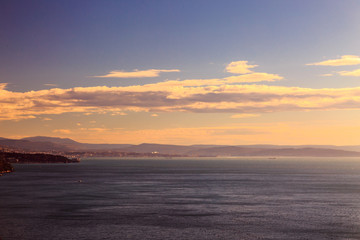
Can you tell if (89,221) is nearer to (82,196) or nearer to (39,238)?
(39,238)

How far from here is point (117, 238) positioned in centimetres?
7000

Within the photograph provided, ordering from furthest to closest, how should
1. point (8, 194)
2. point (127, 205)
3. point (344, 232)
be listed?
point (8, 194)
point (127, 205)
point (344, 232)

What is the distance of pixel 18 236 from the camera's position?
232 feet

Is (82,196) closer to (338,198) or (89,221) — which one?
(89,221)

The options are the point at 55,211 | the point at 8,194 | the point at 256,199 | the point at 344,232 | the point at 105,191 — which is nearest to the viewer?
the point at 344,232

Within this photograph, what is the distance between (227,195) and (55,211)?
55257 millimetres

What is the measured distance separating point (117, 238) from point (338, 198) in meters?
78.6

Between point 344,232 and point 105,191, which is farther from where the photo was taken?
point 105,191

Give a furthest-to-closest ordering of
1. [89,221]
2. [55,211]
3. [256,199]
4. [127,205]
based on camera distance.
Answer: [256,199], [127,205], [55,211], [89,221]

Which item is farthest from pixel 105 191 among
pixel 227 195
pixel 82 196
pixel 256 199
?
pixel 256 199

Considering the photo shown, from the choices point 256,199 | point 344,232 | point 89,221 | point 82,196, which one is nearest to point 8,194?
point 82,196

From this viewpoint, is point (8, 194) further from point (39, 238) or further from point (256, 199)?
point (256, 199)

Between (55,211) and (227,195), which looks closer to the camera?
(55,211)

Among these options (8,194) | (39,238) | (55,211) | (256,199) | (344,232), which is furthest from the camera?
(8,194)
